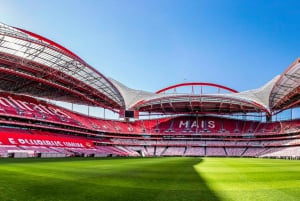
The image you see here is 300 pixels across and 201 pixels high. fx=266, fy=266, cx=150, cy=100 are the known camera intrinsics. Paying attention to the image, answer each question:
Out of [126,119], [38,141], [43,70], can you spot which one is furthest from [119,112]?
[38,141]

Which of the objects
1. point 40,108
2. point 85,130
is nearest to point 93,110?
point 85,130

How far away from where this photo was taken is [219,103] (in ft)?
262

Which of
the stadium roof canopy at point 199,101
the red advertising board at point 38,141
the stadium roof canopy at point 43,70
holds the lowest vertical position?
the red advertising board at point 38,141

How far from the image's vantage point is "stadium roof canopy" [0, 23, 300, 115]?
139 feet

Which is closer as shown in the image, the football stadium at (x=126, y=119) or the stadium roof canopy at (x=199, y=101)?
the football stadium at (x=126, y=119)

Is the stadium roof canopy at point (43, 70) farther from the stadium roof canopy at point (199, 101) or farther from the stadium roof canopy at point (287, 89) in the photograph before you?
the stadium roof canopy at point (287, 89)

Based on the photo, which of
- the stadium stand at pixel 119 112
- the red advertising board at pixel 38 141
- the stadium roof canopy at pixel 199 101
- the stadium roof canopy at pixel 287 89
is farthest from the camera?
the stadium roof canopy at pixel 199 101

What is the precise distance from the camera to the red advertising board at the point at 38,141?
41.2m

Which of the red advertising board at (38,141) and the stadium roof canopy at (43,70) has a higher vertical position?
the stadium roof canopy at (43,70)

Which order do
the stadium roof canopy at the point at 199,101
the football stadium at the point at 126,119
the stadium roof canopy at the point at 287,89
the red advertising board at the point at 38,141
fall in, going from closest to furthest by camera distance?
1. the football stadium at the point at 126,119
2. the red advertising board at the point at 38,141
3. the stadium roof canopy at the point at 287,89
4. the stadium roof canopy at the point at 199,101

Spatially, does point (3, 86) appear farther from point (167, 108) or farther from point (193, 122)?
point (193, 122)

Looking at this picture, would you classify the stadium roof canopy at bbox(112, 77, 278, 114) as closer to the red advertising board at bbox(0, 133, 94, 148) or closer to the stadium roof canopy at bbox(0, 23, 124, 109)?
the stadium roof canopy at bbox(0, 23, 124, 109)

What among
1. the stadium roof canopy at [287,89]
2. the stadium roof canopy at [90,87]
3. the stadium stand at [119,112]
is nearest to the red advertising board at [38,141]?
the stadium stand at [119,112]

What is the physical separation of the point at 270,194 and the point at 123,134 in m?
77.3
